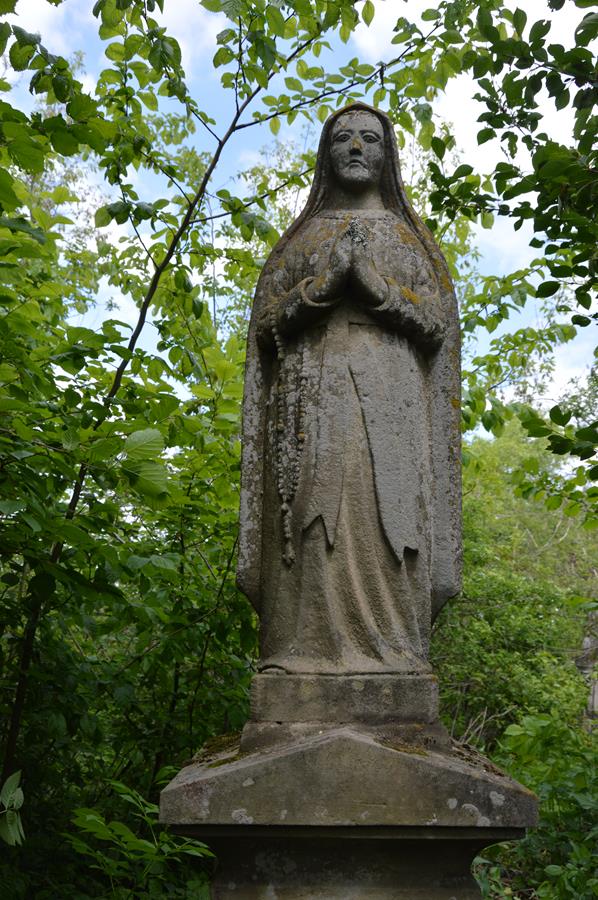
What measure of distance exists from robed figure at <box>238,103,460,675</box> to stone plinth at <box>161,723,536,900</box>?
0.43 meters

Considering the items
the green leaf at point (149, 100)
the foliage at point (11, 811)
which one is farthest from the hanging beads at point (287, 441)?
the green leaf at point (149, 100)

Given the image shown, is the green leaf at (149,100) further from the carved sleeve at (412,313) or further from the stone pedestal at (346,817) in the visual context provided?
the stone pedestal at (346,817)

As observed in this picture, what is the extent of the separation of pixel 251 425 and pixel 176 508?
6.81 ft

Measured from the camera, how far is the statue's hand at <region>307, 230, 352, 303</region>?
3475mm

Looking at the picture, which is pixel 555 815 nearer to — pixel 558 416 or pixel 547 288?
pixel 558 416

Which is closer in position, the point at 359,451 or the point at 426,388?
the point at 359,451

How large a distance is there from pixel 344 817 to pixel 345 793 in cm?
7

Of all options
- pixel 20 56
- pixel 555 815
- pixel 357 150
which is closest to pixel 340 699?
pixel 357 150

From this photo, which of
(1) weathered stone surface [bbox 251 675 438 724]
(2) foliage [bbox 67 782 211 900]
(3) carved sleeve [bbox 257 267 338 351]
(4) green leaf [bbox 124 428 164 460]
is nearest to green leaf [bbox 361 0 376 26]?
(3) carved sleeve [bbox 257 267 338 351]

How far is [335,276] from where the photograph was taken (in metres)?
3.48

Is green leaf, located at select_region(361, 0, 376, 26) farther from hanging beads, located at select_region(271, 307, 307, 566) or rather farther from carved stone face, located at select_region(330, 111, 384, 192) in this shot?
hanging beads, located at select_region(271, 307, 307, 566)

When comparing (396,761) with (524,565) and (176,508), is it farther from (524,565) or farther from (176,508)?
(524,565)

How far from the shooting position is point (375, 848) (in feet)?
9.37

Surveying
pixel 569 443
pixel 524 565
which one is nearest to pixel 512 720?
pixel 524 565
